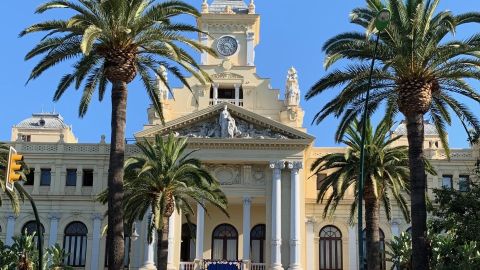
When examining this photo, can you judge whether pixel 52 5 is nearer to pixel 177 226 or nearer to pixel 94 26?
pixel 94 26

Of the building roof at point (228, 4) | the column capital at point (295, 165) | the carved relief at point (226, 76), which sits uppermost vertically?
the building roof at point (228, 4)

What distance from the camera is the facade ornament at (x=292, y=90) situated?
186 feet

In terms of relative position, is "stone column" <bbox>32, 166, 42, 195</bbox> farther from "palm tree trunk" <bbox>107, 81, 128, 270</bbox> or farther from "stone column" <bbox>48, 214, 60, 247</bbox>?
"palm tree trunk" <bbox>107, 81, 128, 270</bbox>

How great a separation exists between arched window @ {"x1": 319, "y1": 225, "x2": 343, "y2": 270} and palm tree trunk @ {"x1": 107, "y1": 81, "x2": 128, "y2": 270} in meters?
31.4

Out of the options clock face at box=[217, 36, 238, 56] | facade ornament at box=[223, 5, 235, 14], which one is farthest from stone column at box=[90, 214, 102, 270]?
facade ornament at box=[223, 5, 235, 14]

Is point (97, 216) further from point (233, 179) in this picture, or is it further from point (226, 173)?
point (233, 179)

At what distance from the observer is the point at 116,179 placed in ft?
93.5

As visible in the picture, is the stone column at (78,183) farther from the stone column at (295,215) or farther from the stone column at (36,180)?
the stone column at (295,215)

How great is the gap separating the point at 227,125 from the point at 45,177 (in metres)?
15.7

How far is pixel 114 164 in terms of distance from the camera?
28.6 metres

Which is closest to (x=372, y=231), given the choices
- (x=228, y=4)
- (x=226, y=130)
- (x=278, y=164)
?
(x=278, y=164)

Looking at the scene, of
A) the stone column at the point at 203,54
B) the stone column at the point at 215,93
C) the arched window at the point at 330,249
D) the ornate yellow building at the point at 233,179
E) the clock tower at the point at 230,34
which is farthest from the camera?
the clock tower at the point at 230,34

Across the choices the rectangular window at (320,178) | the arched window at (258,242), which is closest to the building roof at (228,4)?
the rectangular window at (320,178)

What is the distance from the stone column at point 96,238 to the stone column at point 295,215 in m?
15.0
